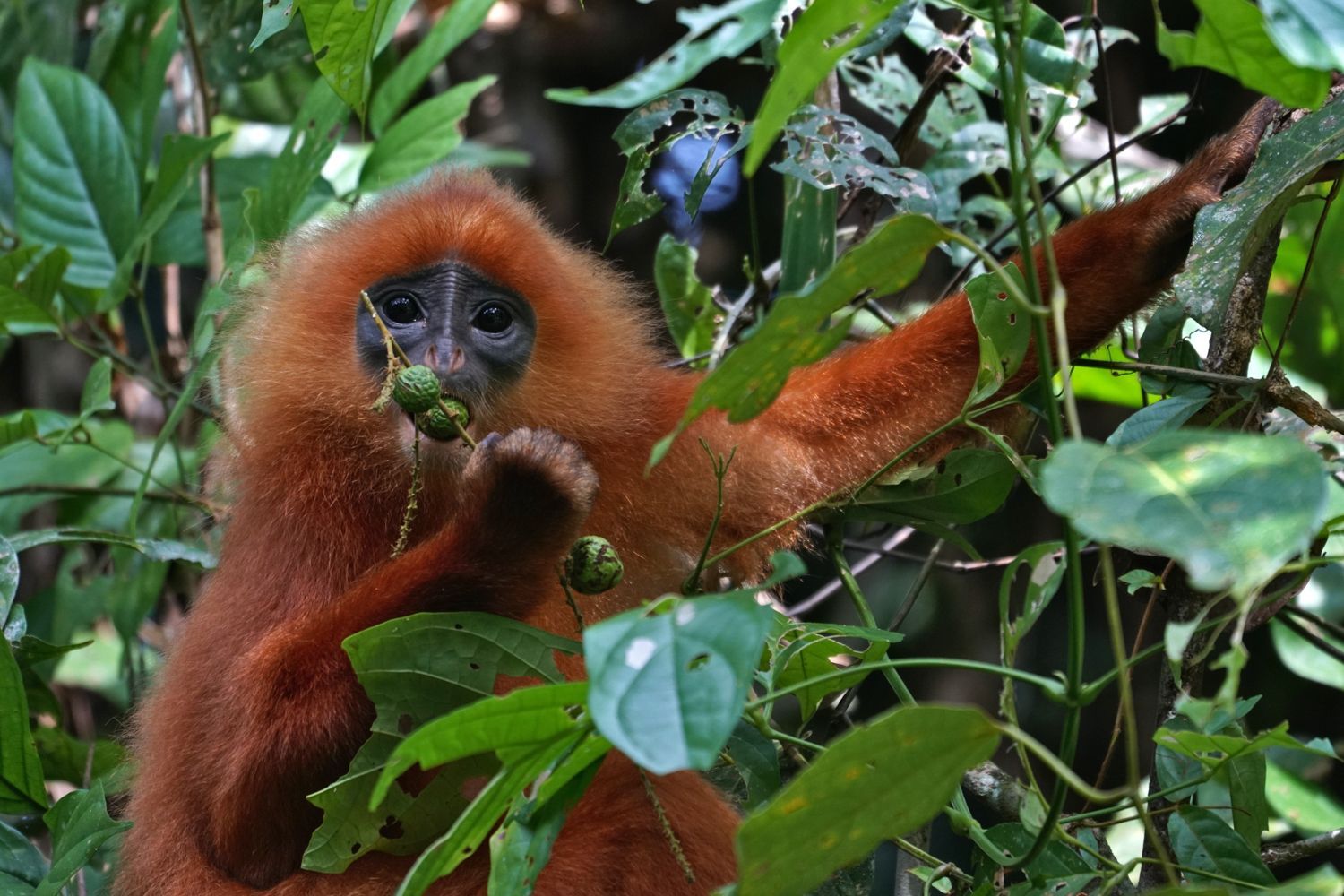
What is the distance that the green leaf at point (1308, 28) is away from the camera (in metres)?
1.29

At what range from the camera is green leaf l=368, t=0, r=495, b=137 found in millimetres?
3959

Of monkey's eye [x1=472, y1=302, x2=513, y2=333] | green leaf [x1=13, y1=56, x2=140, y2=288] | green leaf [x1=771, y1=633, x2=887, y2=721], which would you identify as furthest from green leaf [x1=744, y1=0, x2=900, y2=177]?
green leaf [x1=13, y1=56, x2=140, y2=288]

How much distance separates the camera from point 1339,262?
386 cm

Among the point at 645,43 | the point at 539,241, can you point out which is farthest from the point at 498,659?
the point at 645,43

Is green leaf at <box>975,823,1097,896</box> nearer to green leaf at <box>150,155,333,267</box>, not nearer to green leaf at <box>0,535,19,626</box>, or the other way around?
green leaf at <box>0,535,19,626</box>

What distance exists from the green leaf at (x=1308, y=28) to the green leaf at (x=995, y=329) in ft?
2.85

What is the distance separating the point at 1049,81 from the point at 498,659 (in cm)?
179

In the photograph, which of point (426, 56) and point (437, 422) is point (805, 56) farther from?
point (426, 56)

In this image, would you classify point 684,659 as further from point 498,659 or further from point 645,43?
point 645,43

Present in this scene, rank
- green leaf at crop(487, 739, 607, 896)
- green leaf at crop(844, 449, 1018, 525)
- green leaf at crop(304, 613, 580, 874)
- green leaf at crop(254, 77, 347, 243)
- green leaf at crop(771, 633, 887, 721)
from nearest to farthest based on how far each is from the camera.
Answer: green leaf at crop(487, 739, 607, 896) → green leaf at crop(771, 633, 887, 721) → green leaf at crop(304, 613, 580, 874) → green leaf at crop(844, 449, 1018, 525) → green leaf at crop(254, 77, 347, 243)

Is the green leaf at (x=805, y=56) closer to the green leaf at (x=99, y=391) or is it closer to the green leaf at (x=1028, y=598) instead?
the green leaf at (x=1028, y=598)

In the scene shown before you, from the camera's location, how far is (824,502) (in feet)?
8.19

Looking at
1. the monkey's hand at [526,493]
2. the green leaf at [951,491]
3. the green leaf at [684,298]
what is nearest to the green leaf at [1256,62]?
the green leaf at [951,491]

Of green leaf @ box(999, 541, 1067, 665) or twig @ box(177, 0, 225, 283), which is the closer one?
green leaf @ box(999, 541, 1067, 665)
